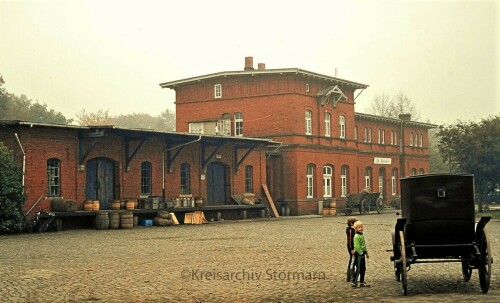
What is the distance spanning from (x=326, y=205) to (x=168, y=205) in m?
13.4

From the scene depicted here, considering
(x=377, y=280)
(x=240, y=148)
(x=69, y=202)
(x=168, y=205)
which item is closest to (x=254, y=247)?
(x=377, y=280)

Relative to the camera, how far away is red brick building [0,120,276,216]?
27.3 m

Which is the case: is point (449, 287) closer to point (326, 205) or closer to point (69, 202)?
point (69, 202)

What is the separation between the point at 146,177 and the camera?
33.1 metres

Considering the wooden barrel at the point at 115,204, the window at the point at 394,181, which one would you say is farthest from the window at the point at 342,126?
the wooden barrel at the point at 115,204

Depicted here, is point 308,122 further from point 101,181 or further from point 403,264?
point 403,264

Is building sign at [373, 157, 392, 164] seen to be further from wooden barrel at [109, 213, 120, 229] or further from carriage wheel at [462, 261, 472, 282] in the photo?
carriage wheel at [462, 261, 472, 282]

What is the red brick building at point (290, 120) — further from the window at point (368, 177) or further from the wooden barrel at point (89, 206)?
the wooden barrel at point (89, 206)

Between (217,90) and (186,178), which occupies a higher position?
(217,90)

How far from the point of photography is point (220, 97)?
144 ft

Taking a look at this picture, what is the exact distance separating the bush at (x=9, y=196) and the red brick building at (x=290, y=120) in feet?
61.1

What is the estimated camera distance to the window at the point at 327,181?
44.6 metres

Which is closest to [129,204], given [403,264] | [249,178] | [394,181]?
[249,178]

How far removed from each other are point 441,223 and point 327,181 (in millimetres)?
35048
